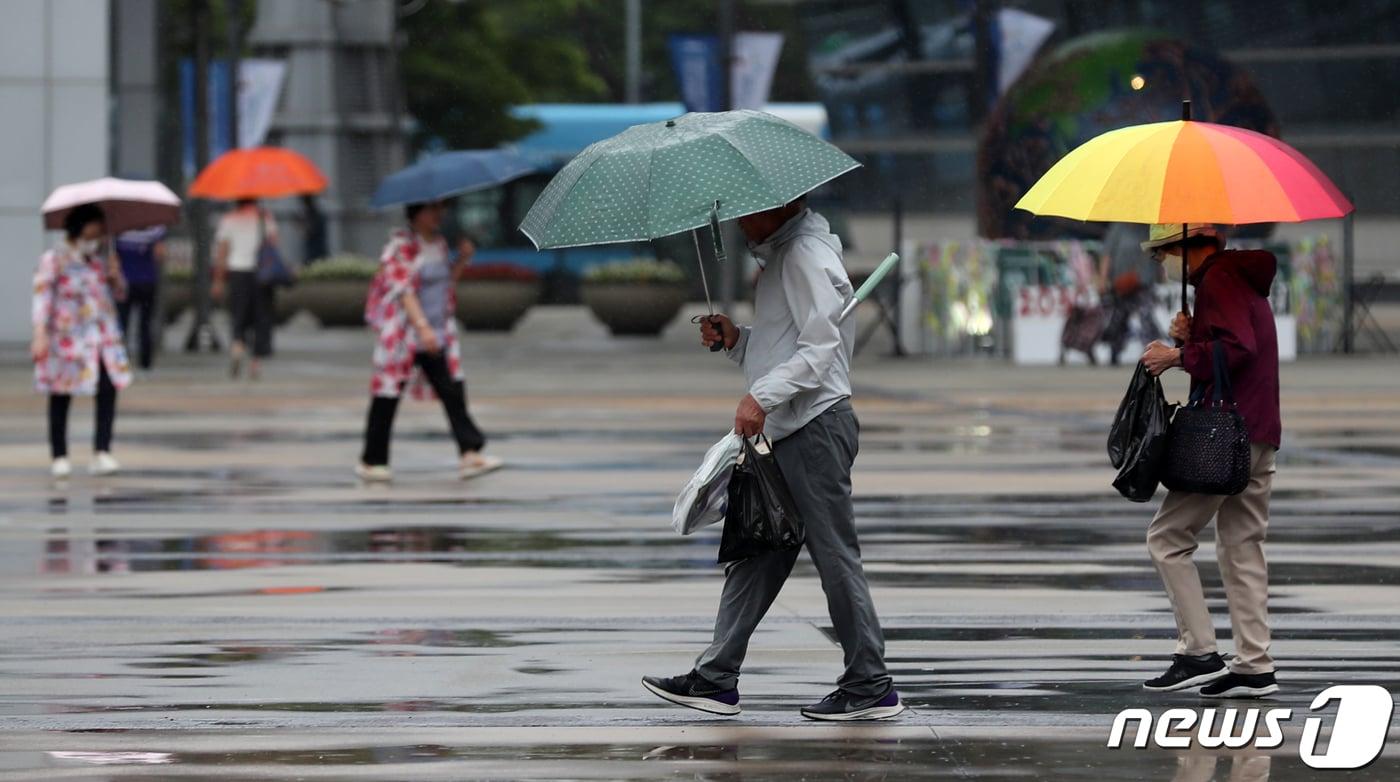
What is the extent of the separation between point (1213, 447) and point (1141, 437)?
0.97ft

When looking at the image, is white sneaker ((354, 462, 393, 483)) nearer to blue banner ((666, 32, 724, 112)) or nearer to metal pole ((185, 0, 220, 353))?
metal pole ((185, 0, 220, 353))

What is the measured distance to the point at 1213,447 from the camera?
8.09 m

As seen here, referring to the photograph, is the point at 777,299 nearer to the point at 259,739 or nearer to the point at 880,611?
the point at 259,739

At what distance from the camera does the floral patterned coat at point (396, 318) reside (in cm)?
1527

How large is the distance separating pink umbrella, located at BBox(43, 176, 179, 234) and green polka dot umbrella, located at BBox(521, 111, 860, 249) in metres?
8.74

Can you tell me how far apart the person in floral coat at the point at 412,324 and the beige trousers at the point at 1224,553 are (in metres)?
7.54

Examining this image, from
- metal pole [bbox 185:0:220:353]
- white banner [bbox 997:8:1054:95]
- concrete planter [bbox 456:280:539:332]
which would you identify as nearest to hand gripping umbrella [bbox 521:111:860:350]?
metal pole [bbox 185:0:220:353]

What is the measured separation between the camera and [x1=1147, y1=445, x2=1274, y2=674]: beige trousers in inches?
325

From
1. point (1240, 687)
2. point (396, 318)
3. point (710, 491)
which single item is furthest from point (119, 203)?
point (1240, 687)

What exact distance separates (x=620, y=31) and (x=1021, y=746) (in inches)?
2529

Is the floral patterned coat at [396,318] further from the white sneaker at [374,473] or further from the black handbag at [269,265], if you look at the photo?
the black handbag at [269,265]

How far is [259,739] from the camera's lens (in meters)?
7.54

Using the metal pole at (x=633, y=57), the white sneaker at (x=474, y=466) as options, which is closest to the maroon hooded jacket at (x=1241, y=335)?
the white sneaker at (x=474, y=466)

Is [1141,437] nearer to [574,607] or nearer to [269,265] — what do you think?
[574,607]
